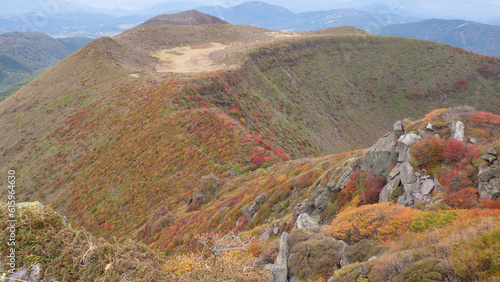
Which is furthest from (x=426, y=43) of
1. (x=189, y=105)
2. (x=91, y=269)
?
(x=91, y=269)

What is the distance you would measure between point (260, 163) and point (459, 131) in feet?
65.1

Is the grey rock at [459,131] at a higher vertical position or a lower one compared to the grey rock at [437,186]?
higher

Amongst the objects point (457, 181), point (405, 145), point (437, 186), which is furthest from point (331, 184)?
point (457, 181)

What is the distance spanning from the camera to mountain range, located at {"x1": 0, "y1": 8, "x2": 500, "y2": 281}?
7.89 meters

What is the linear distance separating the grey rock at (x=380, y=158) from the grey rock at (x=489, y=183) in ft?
14.8

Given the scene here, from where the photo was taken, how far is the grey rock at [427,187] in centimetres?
1173

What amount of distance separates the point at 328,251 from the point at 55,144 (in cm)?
5386

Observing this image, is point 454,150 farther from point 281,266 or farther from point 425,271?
point 281,266

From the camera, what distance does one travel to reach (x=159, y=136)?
37219mm

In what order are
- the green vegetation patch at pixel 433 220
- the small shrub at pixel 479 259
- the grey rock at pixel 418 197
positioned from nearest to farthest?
the small shrub at pixel 479 259
the green vegetation patch at pixel 433 220
the grey rock at pixel 418 197

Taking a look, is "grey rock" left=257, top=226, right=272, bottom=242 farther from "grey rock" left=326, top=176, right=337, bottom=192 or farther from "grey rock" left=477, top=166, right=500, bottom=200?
"grey rock" left=477, top=166, right=500, bottom=200

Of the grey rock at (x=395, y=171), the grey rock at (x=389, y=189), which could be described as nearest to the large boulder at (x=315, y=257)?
the grey rock at (x=389, y=189)

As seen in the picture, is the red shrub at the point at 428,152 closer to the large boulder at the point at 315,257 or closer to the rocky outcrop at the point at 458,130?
the rocky outcrop at the point at 458,130

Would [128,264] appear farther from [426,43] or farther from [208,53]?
[426,43]
